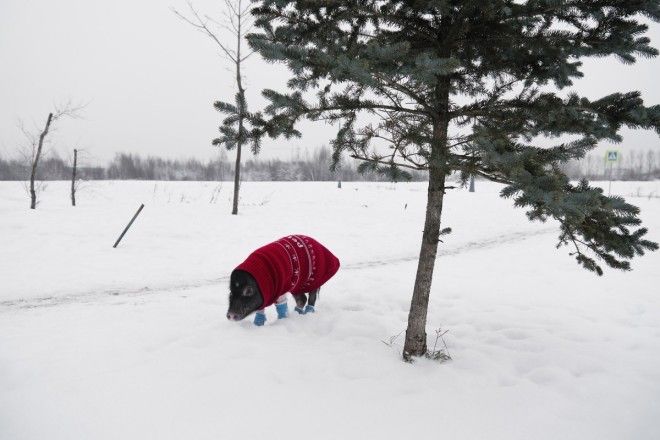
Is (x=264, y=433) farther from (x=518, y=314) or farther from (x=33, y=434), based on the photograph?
(x=518, y=314)

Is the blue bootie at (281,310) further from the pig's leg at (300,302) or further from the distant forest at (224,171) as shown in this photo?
the distant forest at (224,171)

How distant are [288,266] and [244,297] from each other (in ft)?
2.17

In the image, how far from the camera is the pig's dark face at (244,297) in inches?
175

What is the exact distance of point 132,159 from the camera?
114312 millimetres

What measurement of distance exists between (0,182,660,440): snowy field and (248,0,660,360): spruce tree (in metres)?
0.96

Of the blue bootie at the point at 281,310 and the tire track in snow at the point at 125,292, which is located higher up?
the blue bootie at the point at 281,310

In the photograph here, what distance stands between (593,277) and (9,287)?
40.5 ft

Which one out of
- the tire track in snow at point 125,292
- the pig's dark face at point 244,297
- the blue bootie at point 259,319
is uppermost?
the pig's dark face at point 244,297

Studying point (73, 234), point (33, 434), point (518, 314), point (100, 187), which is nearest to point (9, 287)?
point (73, 234)

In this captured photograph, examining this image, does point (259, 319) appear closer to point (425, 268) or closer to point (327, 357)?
point (327, 357)

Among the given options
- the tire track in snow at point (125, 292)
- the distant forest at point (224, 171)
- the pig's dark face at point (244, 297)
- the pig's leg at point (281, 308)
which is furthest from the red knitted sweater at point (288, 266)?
the distant forest at point (224, 171)

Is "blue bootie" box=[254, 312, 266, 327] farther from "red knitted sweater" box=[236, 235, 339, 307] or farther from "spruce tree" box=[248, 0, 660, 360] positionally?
"spruce tree" box=[248, 0, 660, 360]

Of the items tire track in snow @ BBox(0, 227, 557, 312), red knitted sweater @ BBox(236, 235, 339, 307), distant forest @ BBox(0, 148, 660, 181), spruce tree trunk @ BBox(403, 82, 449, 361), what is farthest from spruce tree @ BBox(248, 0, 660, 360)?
distant forest @ BBox(0, 148, 660, 181)

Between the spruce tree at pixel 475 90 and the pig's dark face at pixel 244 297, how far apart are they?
5.96ft
